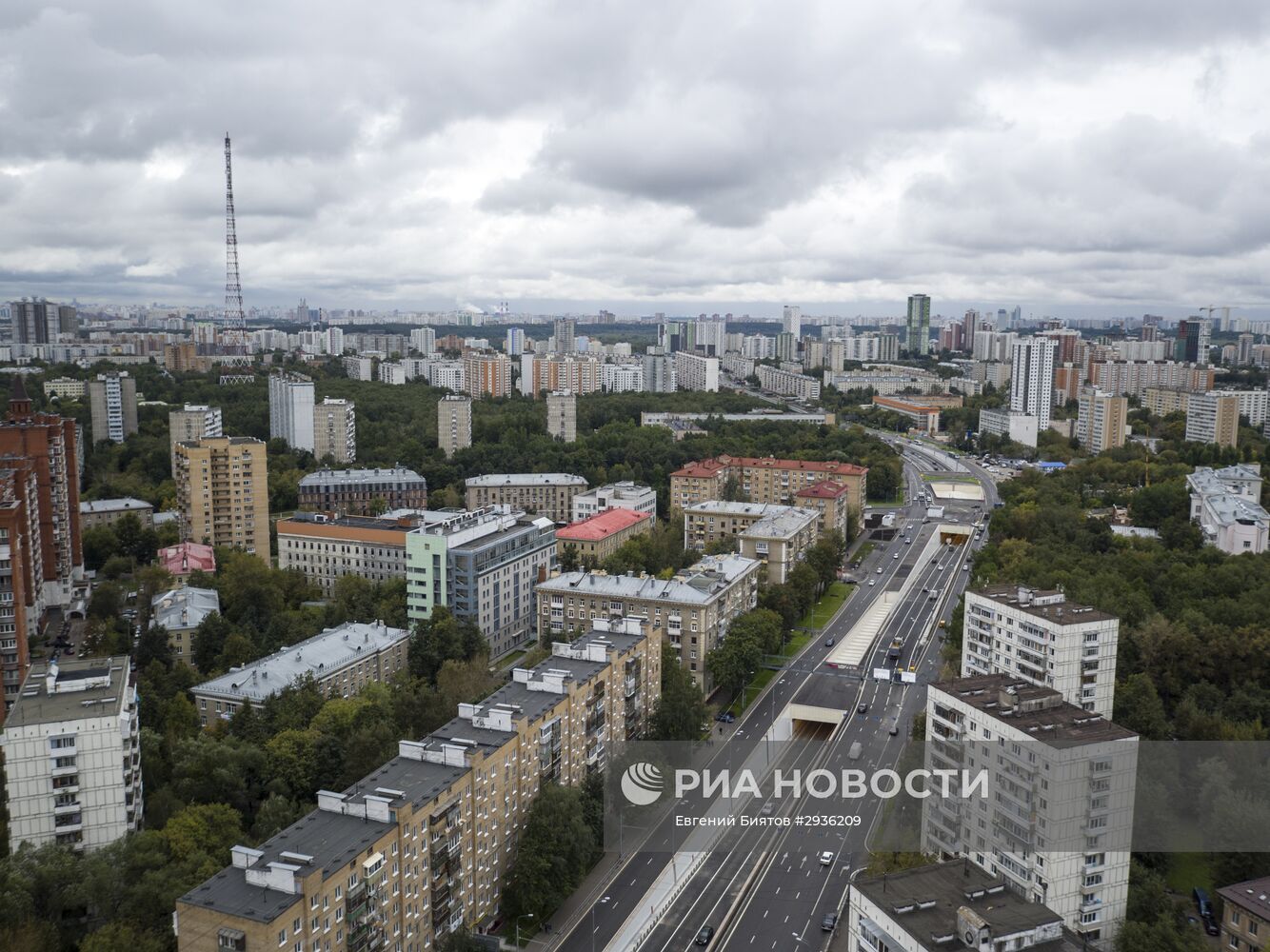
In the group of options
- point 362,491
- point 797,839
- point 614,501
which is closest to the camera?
point 797,839

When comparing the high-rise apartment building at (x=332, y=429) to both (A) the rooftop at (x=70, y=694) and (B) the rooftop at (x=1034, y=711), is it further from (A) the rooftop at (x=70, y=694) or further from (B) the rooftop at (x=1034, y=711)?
(B) the rooftop at (x=1034, y=711)

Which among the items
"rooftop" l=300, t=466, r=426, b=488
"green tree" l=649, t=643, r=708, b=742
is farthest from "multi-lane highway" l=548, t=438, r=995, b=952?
"rooftop" l=300, t=466, r=426, b=488

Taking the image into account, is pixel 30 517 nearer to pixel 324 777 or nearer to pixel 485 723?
pixel 324 777

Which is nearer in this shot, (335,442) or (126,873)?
(126,873)

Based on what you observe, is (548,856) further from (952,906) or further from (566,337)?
(566,337)

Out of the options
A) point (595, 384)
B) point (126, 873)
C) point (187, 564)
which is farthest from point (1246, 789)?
point (595, 384)

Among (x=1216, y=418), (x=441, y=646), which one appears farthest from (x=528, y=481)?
(x=1216, y=418)

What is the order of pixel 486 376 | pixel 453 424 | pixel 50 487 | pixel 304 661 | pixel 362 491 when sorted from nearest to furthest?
pixel 304 661 < pixel 50 487 < pixel 362 491 < pixel 453 424 < pixel 486 376
